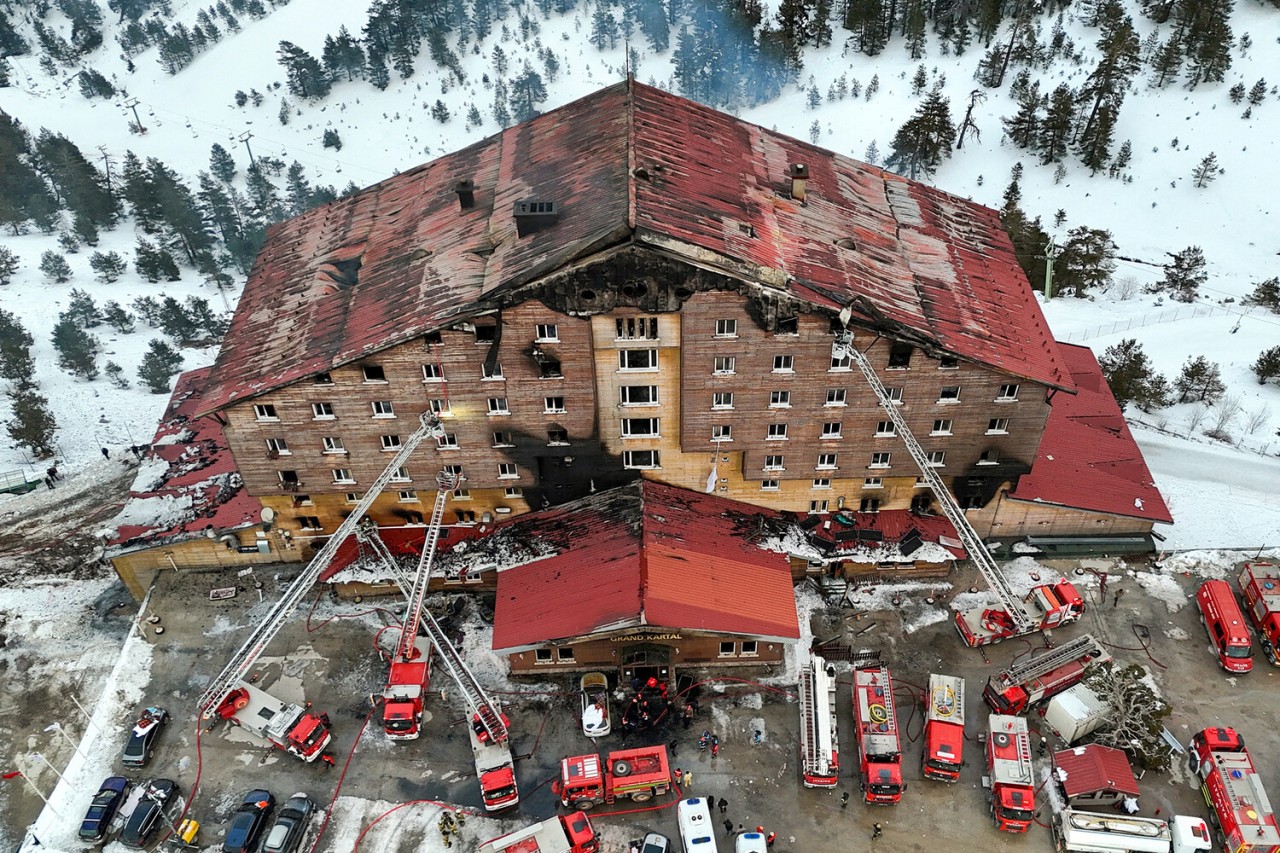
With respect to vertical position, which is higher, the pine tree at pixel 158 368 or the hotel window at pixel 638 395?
the hotel window at pixel 638 395

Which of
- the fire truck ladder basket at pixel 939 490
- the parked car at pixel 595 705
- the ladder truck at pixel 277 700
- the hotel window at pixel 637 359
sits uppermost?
the hotel window at pixel 637 359

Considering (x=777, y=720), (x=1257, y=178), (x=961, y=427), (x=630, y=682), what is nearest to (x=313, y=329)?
(x=630, y=682)

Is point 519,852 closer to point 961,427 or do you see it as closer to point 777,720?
point 777,720

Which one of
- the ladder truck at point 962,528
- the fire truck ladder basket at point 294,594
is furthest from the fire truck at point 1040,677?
the fire truck ladder basket at point 294,594

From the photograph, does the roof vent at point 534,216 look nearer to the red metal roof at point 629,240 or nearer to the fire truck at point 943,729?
the red metal roof at point 629,240

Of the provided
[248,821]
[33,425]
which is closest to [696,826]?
[248,821]

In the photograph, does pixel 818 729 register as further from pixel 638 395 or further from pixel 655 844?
pixel 638 395

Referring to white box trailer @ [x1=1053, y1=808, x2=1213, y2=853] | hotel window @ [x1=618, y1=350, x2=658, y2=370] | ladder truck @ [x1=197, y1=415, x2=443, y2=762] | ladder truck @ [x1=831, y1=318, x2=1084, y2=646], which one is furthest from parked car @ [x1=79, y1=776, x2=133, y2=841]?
white box trailer @ [x1=1053, y1=808, x2=1213, y2=853]
